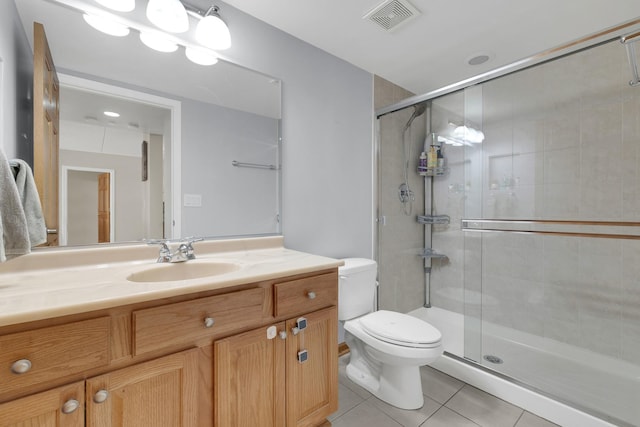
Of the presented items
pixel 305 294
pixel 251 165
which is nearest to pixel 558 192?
A: pixel 305 294

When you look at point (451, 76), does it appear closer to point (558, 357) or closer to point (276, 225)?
point (276, 225)

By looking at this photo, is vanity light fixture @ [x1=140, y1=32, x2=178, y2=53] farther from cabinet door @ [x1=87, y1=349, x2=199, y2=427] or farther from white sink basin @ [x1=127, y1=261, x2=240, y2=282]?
cabinet door @ [x1=87, y1=349, x2=199, y2=427]

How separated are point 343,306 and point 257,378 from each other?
30.9 inches

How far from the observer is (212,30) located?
1.42 m

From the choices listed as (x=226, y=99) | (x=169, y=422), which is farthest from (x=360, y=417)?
(x=226, y=99)

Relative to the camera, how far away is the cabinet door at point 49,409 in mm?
638

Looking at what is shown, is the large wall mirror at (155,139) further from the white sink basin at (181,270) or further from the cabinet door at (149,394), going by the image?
the cabinet door at (149,394)

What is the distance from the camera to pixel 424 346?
1408 mm

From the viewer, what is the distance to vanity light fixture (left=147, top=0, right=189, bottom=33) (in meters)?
1.28

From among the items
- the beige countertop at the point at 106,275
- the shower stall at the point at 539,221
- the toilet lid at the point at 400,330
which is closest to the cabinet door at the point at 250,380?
the beige countertop at the point at 106,275

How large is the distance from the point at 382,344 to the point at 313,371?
45cm

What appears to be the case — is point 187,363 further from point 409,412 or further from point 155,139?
point 409,412

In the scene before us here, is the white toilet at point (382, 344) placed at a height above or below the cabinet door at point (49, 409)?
below

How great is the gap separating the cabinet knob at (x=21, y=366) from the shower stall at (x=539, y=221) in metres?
2.05
